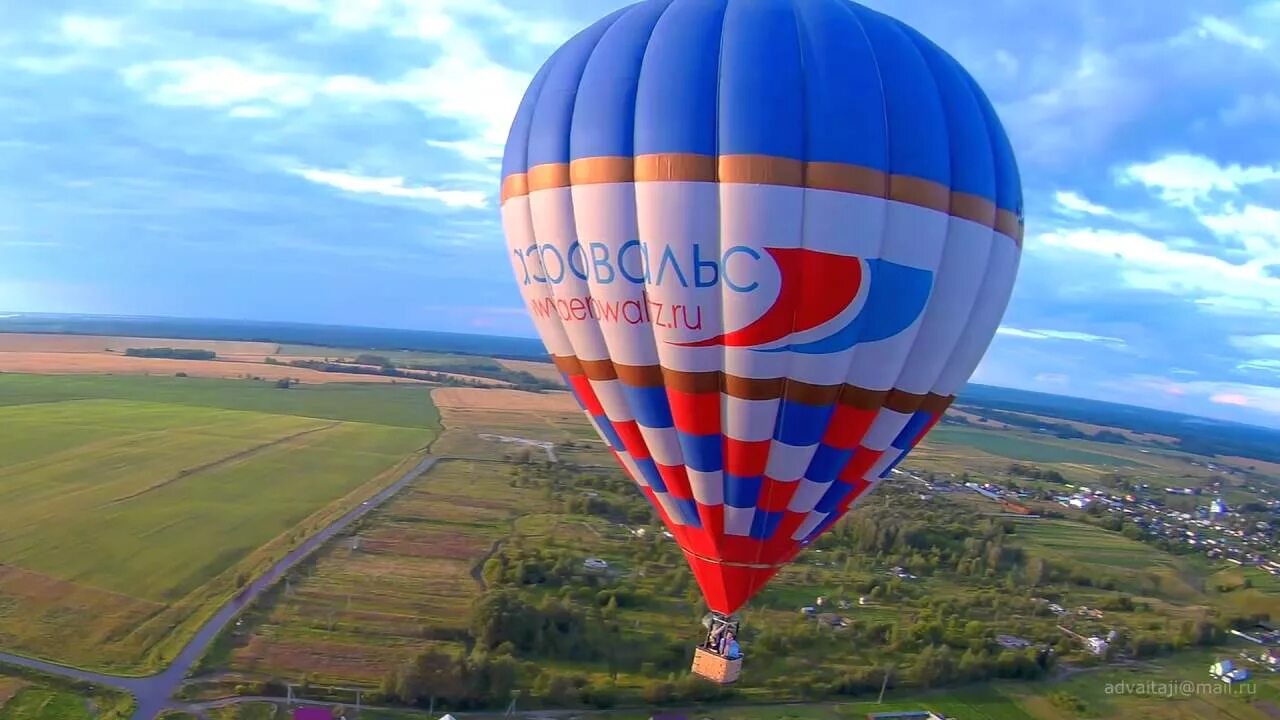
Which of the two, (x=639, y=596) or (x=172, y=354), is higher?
(x=172, y=354)

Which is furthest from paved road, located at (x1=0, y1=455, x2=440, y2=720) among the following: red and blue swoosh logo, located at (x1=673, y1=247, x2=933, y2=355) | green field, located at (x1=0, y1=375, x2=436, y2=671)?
red and blue swoosh logo, located at (x1=673, y1=247, x2=933, y2=355)

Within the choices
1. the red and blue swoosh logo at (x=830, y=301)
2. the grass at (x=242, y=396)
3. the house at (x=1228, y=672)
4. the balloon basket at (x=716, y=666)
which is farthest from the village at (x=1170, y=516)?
the red and blue swoosh logo at (x=830, y=301)

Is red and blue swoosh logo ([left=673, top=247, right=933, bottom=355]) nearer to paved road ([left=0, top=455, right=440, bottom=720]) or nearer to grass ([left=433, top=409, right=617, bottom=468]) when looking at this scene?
paved road ([left=0, top=455, right=440, bottom=720])

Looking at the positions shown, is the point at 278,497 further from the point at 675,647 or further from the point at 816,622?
the point at 816,622

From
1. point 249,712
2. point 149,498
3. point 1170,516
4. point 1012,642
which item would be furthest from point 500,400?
point 249,712

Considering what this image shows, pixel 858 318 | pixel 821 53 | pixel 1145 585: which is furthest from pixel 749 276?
pixel 1145 585

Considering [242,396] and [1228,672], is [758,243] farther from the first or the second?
[242,396]
